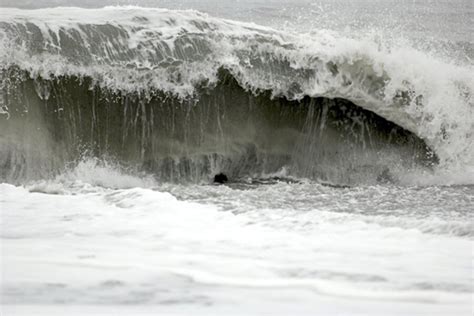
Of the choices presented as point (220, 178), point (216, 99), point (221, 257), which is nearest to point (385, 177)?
point (220, 178)

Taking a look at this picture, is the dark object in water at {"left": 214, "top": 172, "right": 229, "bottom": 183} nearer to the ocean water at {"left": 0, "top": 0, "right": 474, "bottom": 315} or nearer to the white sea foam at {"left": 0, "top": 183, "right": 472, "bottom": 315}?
the ocean water at {"left": 0, "top": 0, "right": 474, "bottom": 315}

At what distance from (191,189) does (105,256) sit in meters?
2.49

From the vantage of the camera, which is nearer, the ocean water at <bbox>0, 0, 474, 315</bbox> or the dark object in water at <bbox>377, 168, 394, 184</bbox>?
the ocean water at <bbox>0, 0, 474, 315</bbox>

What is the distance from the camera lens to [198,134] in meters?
7.00

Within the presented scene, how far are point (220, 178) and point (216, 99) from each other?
757 millimetres

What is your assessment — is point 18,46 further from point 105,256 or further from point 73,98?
point 105,256

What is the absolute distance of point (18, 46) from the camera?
6.61 metres

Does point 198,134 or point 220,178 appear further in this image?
point 198,134

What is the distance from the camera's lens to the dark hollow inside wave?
657 cm

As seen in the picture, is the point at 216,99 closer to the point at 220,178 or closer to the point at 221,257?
the point at 220,178

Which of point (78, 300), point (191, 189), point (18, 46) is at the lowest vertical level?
point (191, 189)

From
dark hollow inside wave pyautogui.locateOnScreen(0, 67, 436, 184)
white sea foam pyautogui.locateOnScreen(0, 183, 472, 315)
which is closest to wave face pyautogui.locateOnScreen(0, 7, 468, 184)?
dark hollow inside wave pyautogui.locateOnScreen(0, 67, 436, 184)

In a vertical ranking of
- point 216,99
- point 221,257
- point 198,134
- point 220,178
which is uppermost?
point 216,99

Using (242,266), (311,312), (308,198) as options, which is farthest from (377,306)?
(308,198)
